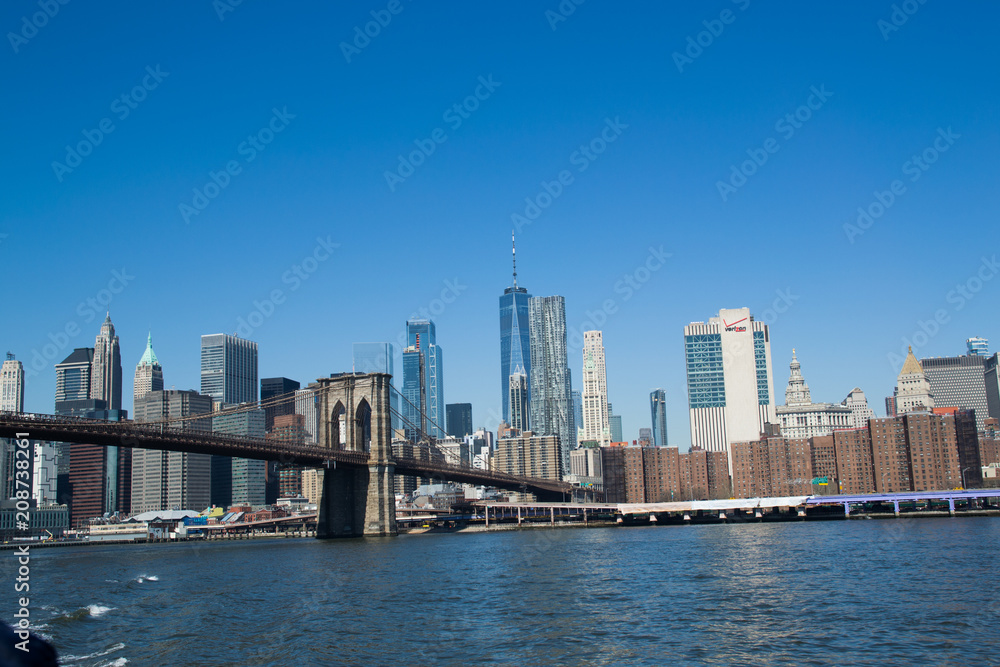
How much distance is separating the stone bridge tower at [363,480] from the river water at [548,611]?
36.2m

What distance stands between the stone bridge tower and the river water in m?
36.2

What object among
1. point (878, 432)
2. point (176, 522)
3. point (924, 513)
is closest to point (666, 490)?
point (878, 432)

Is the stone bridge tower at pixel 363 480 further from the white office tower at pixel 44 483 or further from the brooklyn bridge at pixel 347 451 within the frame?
the white office tower at pixel 44 483

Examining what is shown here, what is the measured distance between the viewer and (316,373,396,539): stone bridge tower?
9150cm

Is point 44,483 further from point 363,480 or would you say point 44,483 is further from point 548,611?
point 548,611

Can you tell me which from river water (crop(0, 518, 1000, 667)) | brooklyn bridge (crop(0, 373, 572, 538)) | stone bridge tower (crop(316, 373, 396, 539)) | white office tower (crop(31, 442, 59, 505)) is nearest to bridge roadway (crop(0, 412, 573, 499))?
brooklyn bridge (crop(0, 373, 572, 538))

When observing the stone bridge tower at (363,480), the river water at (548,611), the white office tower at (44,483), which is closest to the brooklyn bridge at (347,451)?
the stone bridge tower at (363,480)

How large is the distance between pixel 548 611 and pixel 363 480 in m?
65.1

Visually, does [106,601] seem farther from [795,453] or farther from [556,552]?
[795,453]

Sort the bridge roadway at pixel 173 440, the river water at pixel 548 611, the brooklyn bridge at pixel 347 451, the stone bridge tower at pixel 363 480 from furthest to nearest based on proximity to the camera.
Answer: the stone bridge tower at pixel 363 480 < the brooklyn bridge at pixel 347 451 < the bridge roadway at pixel 173 440 < the river water at pixel 548 611

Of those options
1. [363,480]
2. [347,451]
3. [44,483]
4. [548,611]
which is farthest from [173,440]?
[44,483]

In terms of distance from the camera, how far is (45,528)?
527 feet

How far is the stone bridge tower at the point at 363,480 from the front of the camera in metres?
91.5

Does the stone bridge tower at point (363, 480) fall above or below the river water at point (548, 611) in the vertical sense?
above
